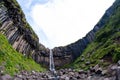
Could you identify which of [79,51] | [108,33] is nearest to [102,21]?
[79,51]

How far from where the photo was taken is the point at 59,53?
113m

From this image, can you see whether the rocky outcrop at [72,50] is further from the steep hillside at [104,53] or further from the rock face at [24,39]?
the steep hillside at [104,53]

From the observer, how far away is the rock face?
3061 inches

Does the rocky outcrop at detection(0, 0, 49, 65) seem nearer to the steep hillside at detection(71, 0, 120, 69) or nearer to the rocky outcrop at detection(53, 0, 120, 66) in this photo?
the rocky outcrop at detection(53, 0, 120, 66)

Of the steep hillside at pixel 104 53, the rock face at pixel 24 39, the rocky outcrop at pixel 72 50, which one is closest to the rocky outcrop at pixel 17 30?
the rock face at pixel 24 39

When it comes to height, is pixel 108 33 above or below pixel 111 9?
below

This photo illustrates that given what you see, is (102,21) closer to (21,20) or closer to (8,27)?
(21,20)

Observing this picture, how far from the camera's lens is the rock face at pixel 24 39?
77.8m

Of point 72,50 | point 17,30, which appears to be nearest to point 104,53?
point 17,30

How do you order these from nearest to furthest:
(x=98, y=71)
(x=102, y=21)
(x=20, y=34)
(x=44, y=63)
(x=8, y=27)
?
(x=98, y=71) < (x=8, y=27) < (x=20, y=34) < (x=44, y=63) < (x=102, y=21)

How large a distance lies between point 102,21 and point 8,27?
Answer: 73219 mm

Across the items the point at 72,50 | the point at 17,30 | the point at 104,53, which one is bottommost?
the point at 104,53

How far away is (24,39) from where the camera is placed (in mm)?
89062

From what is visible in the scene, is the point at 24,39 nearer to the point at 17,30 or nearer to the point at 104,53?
the point at 17,30
